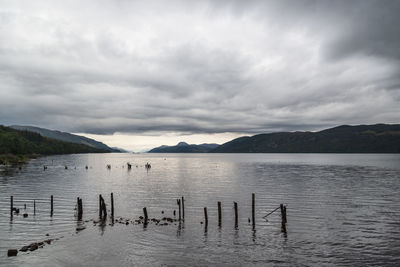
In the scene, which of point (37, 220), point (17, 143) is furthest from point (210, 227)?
point (17, 143)

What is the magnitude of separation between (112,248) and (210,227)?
1329 cm

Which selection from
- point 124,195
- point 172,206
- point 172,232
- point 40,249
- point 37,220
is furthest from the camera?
point 124,195

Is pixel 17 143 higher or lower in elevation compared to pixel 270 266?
higher

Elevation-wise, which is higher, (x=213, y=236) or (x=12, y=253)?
(x=12, y=253)

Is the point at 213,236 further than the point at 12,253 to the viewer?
Yes

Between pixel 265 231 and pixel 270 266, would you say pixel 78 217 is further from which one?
pixel 270 266

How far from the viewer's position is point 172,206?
53.6 metres

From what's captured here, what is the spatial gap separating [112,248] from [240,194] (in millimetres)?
42824

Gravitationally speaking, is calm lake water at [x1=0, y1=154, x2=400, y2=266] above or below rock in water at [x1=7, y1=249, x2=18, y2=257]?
below

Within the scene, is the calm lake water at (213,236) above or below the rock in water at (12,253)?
below

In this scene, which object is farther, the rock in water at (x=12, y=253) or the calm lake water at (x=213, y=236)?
the calm lake water at (x=213, y=236)

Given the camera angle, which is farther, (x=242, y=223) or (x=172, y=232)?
(x=242, y=223)

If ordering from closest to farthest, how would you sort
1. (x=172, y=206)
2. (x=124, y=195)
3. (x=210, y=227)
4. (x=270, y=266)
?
(x=270, y=266) < (x=210, y=227) < (x=172, y=206) < (x=124, y=195)

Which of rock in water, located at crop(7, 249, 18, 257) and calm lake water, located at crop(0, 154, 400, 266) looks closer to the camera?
rock in water, located at crop(7, 249, 18, 257)
